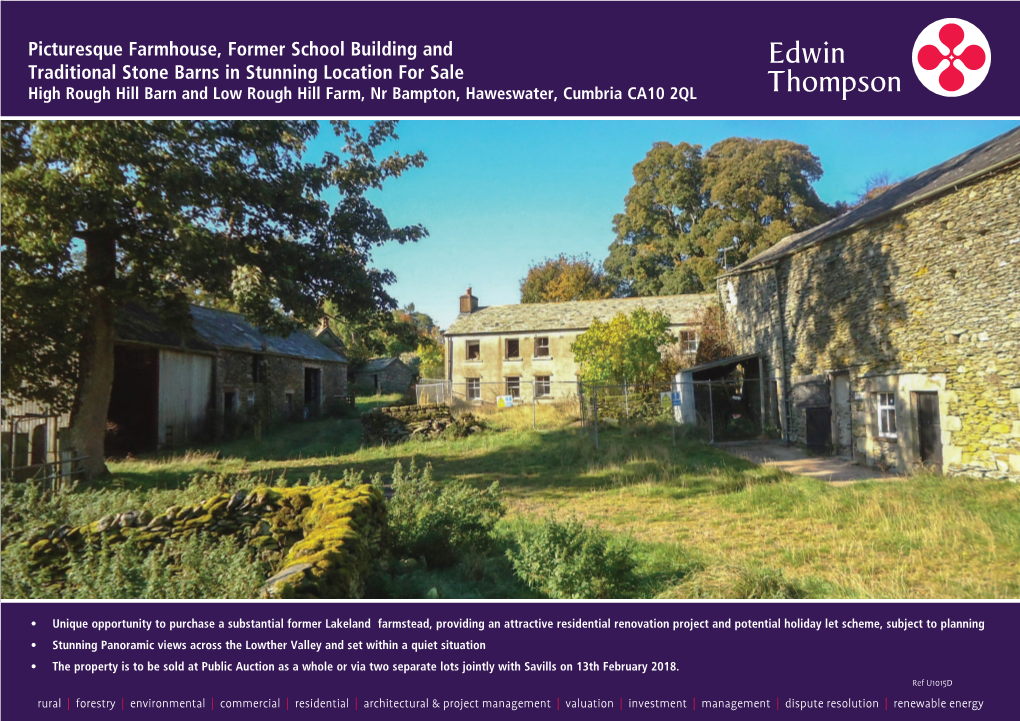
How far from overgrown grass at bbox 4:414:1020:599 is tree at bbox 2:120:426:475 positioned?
10.4 feet

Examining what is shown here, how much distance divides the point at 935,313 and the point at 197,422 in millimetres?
23035

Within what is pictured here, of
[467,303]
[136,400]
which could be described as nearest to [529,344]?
[467,303]

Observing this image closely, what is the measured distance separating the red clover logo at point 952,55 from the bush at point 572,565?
206 inches

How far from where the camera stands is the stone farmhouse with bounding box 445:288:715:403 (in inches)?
1224

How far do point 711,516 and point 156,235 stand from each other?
39.1ft

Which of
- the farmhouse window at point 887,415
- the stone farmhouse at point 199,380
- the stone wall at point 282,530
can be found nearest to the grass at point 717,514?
the stone wall at point 282,530

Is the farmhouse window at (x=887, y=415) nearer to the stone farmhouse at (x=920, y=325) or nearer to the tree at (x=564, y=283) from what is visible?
the stone farmhouse at (x=920, y=325)

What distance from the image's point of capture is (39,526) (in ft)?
19.1

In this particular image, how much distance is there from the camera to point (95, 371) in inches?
469

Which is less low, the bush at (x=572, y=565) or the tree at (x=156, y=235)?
the tree at (x=156, y=235)

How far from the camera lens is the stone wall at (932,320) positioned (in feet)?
33.6

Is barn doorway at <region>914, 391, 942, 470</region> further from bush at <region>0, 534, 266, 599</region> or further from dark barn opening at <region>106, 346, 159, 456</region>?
dark barn opening at <region>106, 346, 159, 456</region>

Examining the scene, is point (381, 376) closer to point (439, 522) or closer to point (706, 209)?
point (706, 209)

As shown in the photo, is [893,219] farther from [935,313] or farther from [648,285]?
[648,285]
